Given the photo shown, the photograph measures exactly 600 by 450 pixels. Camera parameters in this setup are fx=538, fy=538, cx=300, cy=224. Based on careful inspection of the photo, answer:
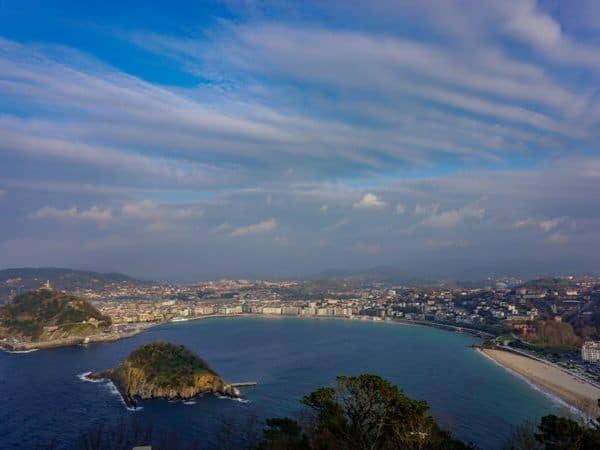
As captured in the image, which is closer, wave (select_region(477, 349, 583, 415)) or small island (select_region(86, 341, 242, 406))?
wave (select_region(477, 349, 583, 415))

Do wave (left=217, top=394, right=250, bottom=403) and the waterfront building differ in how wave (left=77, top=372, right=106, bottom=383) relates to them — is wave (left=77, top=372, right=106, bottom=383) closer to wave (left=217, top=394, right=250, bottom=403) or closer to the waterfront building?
wave (left=217, top=394, right=250, bottom=403)

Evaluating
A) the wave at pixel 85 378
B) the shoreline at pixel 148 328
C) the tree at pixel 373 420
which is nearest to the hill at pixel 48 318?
the shoreline at pixel 148 328

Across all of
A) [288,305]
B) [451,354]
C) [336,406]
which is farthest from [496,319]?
[336,406]

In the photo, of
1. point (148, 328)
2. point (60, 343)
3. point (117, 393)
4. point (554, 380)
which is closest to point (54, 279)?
point (148, 328)

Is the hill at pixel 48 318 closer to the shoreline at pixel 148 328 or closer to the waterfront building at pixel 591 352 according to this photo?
the shoreline at pixel 148 328

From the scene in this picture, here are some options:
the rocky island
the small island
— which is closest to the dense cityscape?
the rocky island

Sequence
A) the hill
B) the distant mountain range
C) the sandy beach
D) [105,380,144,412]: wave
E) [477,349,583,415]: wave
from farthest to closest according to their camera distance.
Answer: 1. the distant mountain range
2. the hill
3. the sandy beach
4. [477,349,583,415]: wave
5. [105,380,144,412]: wave

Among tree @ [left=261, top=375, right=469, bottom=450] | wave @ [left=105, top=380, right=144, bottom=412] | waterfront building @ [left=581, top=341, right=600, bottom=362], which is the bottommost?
wave @ [left=105, top=380, right=144, bottom=412]
